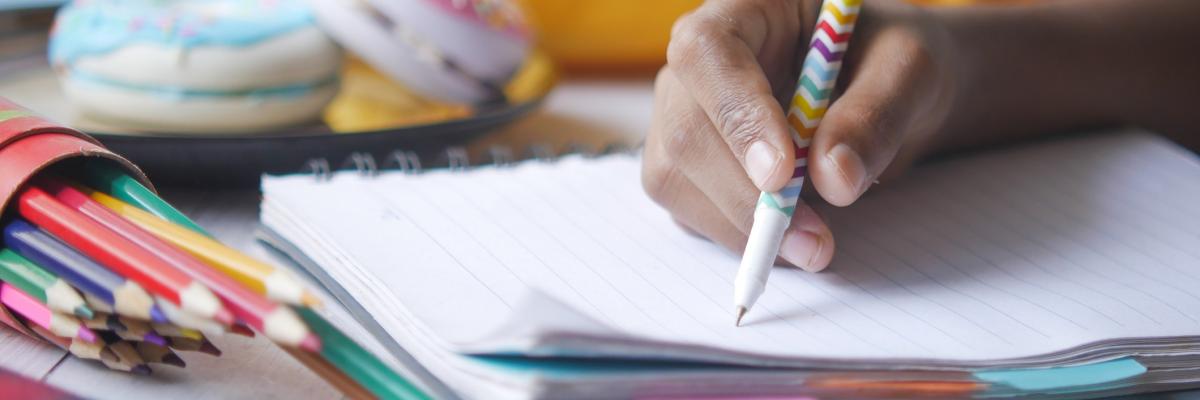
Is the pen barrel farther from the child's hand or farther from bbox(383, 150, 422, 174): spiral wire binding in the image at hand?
bbox(383, 150, 422, 174): spiral wire binding

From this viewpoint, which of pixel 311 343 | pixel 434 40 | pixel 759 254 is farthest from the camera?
pixel 434 40

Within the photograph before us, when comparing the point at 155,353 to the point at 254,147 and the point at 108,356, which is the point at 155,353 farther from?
the point at 254,147

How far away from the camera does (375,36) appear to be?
65cm

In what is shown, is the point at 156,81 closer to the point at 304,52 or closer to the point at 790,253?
the point at 304,52

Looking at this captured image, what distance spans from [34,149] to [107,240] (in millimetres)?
73

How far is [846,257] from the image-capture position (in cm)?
47

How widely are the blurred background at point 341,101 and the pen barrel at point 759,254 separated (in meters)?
0.22

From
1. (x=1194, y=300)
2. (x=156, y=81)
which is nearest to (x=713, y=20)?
(x=1194, y=300)

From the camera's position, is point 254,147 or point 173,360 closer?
point 173,360

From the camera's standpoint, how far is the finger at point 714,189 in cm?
43

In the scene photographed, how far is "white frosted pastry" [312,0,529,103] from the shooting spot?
648mm

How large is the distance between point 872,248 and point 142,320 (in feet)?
0.98

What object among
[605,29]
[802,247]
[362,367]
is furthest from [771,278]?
[605,29]

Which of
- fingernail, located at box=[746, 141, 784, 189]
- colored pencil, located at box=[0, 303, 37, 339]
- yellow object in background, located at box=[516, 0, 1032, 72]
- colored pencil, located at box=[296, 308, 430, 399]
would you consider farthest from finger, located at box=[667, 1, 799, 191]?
yellow object in background, located at box=[516, 0, 1032, 72]
